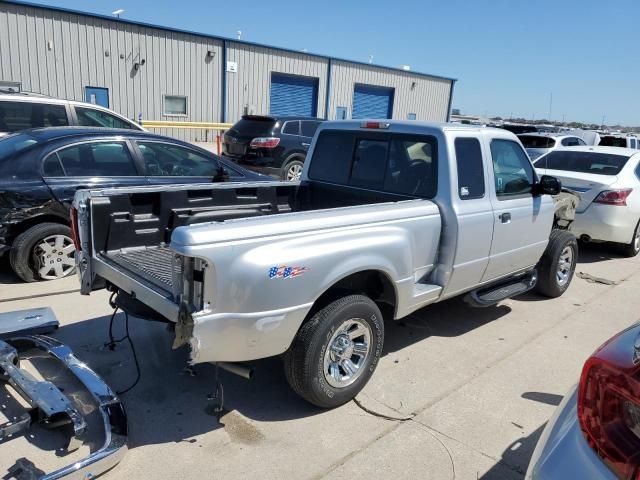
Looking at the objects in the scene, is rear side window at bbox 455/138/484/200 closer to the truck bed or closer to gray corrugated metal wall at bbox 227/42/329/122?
the truck bed

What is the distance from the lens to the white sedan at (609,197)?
7520 mm

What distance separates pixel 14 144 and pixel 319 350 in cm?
432

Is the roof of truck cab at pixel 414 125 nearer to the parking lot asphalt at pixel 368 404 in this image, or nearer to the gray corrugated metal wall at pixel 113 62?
the parking lot asphalt at pixel 368 404

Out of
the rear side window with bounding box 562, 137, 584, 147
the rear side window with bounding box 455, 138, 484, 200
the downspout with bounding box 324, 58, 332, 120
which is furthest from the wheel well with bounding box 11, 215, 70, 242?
the downspout with bounding box 324, 58, 332, 120

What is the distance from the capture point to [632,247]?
27.3ft

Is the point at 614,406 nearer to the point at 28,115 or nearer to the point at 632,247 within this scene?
the point at 632,247

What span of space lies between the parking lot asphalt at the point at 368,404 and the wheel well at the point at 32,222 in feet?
1.95

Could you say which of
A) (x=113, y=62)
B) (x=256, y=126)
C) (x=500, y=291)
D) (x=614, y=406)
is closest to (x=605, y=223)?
(x=500, y=291)

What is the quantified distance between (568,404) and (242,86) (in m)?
22.0

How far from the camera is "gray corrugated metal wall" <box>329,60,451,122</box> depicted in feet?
86.2

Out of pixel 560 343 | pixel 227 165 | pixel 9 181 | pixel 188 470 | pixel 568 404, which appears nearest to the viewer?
pixel 568 404

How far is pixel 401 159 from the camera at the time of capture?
4477 mm

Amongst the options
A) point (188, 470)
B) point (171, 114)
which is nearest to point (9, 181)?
point (188, 470)

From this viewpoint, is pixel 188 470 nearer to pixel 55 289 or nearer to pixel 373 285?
pixel 373 285
